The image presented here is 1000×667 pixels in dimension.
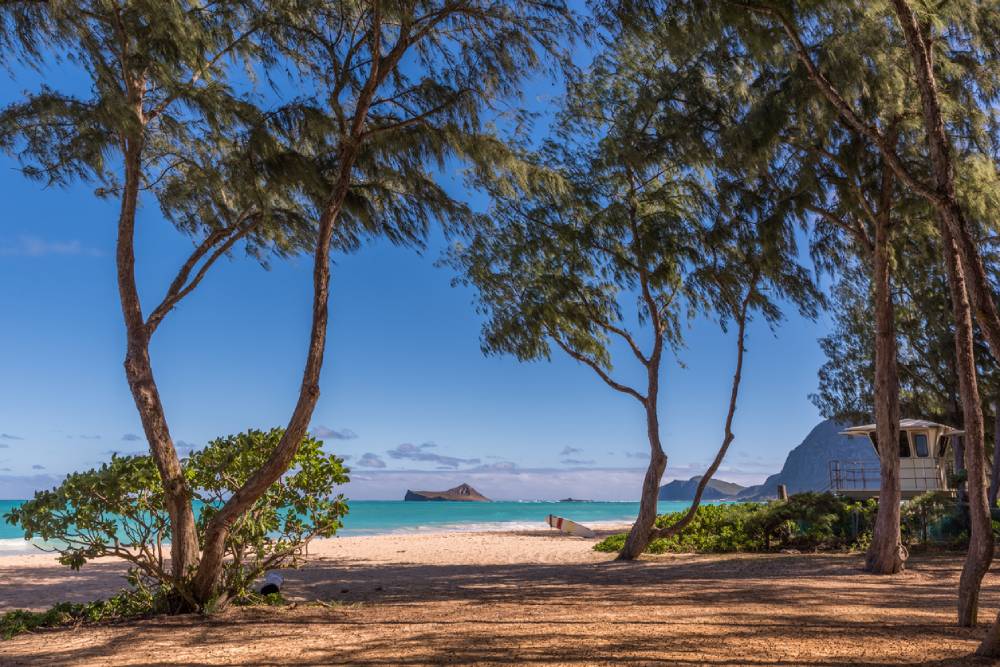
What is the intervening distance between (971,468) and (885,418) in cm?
565

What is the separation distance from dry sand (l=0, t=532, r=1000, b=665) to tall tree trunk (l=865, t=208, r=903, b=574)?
48 centimetres

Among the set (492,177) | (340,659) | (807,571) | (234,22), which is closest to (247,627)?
(340,659)

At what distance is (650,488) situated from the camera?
13562 mm

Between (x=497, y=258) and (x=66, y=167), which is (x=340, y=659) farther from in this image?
(x=497, y=258)

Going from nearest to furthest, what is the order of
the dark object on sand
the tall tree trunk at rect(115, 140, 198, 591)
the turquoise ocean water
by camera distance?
the tall tree trunk at rect(115, 140, 198, 591), the dark object on sand, the turquoise ocean water

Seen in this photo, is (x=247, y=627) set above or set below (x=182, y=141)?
below

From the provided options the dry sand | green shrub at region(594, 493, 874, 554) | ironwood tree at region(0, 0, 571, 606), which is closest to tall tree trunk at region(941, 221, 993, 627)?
the dry sand

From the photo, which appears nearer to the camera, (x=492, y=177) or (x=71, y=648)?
(x=71, y=648)

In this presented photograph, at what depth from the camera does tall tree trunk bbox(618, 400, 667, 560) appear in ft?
44.3

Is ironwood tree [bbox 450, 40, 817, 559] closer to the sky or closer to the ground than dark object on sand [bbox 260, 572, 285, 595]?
closer to the sky

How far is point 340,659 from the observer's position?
5012 millimetres

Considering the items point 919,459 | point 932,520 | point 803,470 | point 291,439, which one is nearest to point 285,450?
point 291,439

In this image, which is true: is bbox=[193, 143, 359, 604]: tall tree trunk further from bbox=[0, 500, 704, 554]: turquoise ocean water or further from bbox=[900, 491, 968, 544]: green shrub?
bbox=[900, 491, 968, 544]: green shrub

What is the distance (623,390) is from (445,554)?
587 cm
